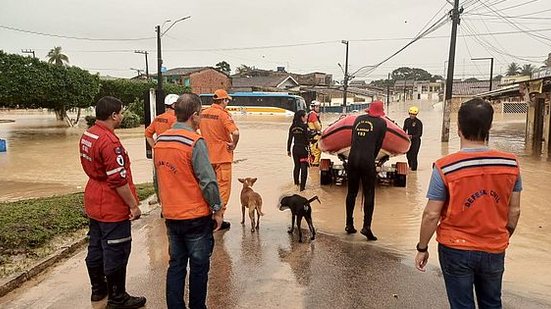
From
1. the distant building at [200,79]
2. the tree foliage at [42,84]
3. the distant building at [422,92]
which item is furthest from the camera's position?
the distant building at [422,92]

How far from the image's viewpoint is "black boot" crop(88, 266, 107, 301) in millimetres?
3900

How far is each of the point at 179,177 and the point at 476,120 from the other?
1.97 metres

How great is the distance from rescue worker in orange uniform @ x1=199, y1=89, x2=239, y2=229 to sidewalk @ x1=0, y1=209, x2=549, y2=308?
2.82ft

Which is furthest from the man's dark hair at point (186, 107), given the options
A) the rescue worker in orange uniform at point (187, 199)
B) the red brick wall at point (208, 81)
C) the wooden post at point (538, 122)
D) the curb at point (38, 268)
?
the red brick wall at point (208, 81)

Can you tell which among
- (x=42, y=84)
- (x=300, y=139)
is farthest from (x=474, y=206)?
(x=42, y=84)

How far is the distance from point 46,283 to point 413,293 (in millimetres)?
3467

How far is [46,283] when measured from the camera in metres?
4.30

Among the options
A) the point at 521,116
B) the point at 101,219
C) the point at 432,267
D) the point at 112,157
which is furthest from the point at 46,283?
the point at 521,116

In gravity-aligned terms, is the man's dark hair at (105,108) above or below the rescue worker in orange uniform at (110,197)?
above

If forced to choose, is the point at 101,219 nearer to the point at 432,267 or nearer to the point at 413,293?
the point at 413,293

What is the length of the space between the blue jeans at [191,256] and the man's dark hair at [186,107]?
2.51 feet

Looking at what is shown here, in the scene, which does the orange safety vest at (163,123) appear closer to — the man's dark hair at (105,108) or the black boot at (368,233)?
the man's dark hair at (105,108)

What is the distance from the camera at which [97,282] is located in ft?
12.9

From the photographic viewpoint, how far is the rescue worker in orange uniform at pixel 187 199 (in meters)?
3.18
